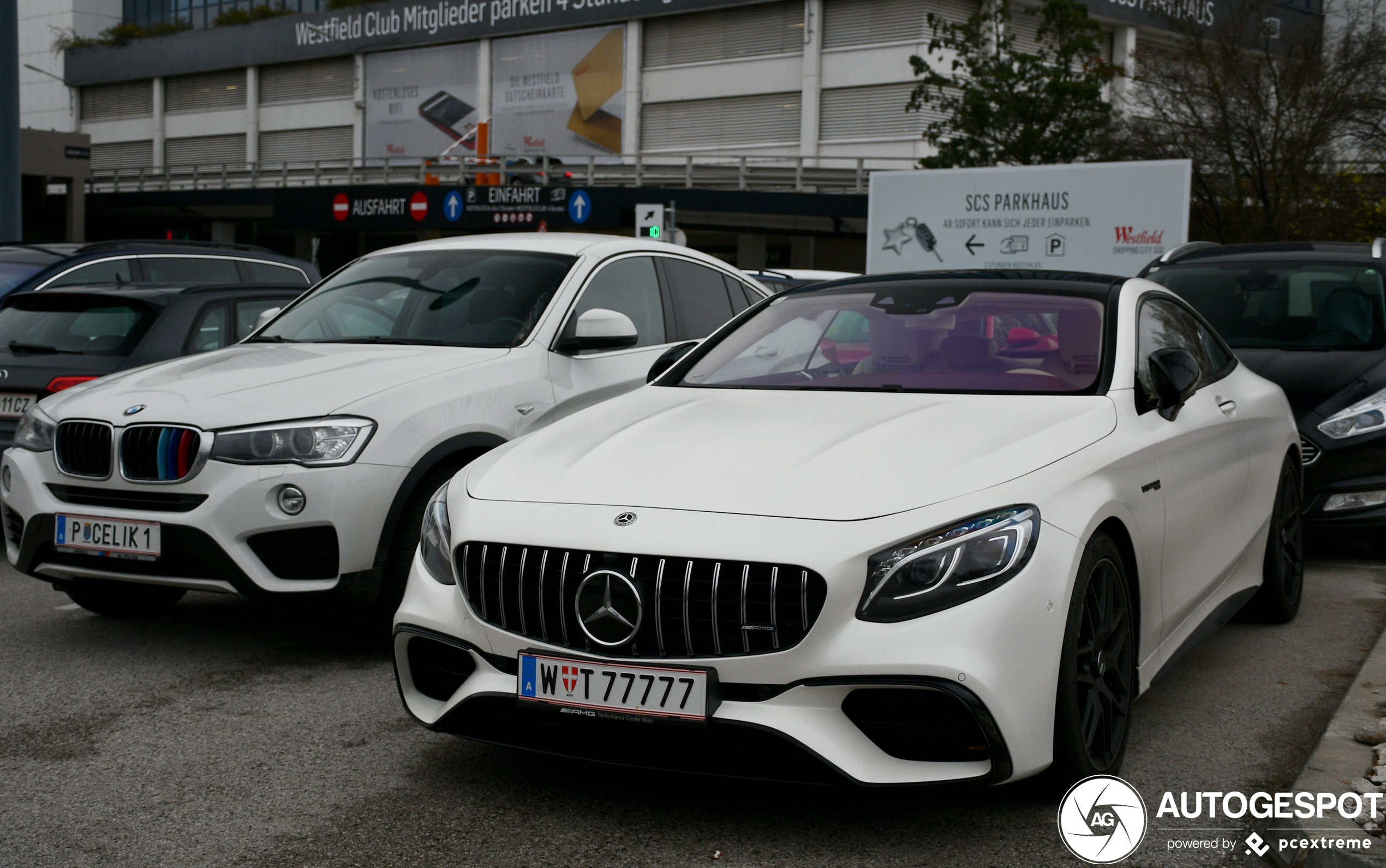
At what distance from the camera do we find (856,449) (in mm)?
3715

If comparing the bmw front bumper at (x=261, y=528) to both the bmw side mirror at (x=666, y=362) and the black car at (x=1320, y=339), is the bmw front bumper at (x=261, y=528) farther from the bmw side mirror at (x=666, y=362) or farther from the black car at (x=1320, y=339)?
the black car at (x=1320, y=339)

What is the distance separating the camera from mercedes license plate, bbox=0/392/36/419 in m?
7.34

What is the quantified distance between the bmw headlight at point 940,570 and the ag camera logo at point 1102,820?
0.69m

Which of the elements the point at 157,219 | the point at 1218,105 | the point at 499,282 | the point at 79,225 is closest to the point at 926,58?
the point at 1218,105

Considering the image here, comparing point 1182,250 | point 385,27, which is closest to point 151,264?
point 1182,250

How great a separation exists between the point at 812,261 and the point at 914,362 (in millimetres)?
43809

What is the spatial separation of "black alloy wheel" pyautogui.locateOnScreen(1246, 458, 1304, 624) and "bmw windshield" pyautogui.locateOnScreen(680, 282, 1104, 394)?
164 cm

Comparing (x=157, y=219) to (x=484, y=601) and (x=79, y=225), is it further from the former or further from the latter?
(x=484, y=601)

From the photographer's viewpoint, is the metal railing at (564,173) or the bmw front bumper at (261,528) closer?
the bmw front bumper at (261,528)

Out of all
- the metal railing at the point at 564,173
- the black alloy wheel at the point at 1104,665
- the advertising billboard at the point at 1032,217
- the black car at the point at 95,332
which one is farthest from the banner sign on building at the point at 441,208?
the black alloy wheel at the point at 1104,665

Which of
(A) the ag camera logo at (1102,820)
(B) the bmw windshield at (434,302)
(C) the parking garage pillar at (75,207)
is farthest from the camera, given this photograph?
(C) the parking garage pillar at (75,207)

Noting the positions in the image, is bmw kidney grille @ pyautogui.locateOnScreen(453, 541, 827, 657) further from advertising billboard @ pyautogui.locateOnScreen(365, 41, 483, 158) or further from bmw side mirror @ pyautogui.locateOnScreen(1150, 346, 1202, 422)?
advertising billboard @ pyautogui.locateOnScreen(365, 41, 483, 158)

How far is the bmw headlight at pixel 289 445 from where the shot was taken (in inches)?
197

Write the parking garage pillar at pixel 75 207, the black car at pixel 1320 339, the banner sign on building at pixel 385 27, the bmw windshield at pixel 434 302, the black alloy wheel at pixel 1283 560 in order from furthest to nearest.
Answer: the parking garage pillar at pixel 75 207 < the banner sign on building at pixel 385 27 < the black car at pixel 1320 339 < the bmw windshield at pixel 434 302 < the black alloy wheel at pixel 1283 560
